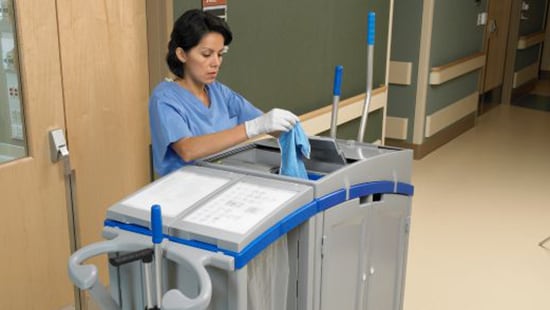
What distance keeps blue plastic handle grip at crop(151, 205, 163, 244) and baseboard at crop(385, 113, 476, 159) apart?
164 inches

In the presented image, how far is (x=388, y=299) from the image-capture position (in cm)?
207

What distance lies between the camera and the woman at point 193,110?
175 centimetres

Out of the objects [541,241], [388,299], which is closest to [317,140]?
[388,299]

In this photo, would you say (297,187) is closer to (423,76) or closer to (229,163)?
(229,163)

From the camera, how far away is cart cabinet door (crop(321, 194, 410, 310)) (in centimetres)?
168

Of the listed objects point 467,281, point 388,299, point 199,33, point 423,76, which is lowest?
point 467,281

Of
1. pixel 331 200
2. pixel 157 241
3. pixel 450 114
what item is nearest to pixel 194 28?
pixel 331 200

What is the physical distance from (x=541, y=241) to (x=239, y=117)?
2.42 meters

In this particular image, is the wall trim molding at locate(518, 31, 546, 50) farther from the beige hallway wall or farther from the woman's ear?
the woman's ear

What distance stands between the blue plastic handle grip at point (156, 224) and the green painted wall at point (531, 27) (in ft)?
23.3

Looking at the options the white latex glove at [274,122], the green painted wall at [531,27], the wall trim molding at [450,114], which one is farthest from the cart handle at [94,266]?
the green painted wall at [531,27]

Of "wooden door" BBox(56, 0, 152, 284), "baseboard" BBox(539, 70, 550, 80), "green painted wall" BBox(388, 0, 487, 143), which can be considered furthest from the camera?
"baseboard" BBox(539, 70, 550, 80)

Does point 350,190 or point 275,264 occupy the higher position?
point 350,190

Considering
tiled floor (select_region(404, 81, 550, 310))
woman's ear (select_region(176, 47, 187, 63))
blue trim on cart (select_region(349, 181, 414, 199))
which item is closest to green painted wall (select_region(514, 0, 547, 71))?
tiled floor (select_region(404, 81, 550, 310))
